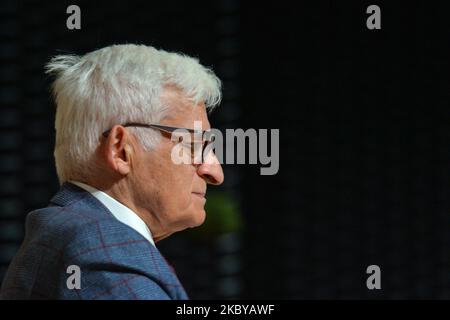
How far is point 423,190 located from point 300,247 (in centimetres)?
88

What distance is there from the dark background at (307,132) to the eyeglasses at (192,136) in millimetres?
2214

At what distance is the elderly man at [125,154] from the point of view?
1.67 meters

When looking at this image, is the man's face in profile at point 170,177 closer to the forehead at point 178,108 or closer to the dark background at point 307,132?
the forehead at point 178,108

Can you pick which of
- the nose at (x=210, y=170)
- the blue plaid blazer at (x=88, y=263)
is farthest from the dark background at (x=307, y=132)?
the blue plaid blazer at (x=88, y=263)

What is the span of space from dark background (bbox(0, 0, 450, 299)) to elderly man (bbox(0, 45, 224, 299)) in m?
2.22

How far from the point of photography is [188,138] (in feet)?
6.14

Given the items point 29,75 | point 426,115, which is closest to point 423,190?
point 426,115

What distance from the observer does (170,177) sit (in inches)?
72.7

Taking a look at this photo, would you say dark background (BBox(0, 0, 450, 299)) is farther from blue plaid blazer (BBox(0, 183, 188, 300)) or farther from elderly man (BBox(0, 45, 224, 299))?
blue plaid blazer (BBox(0, 183, 188, 300))

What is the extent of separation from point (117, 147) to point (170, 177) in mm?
126

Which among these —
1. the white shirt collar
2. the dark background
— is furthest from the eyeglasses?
the dark background

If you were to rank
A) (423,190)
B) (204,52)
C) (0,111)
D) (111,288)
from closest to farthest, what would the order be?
1. (111,288)
2. (0,111)
3. (204,52)
4. (423,190)

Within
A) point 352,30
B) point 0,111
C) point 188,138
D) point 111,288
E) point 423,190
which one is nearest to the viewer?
point 111,288
